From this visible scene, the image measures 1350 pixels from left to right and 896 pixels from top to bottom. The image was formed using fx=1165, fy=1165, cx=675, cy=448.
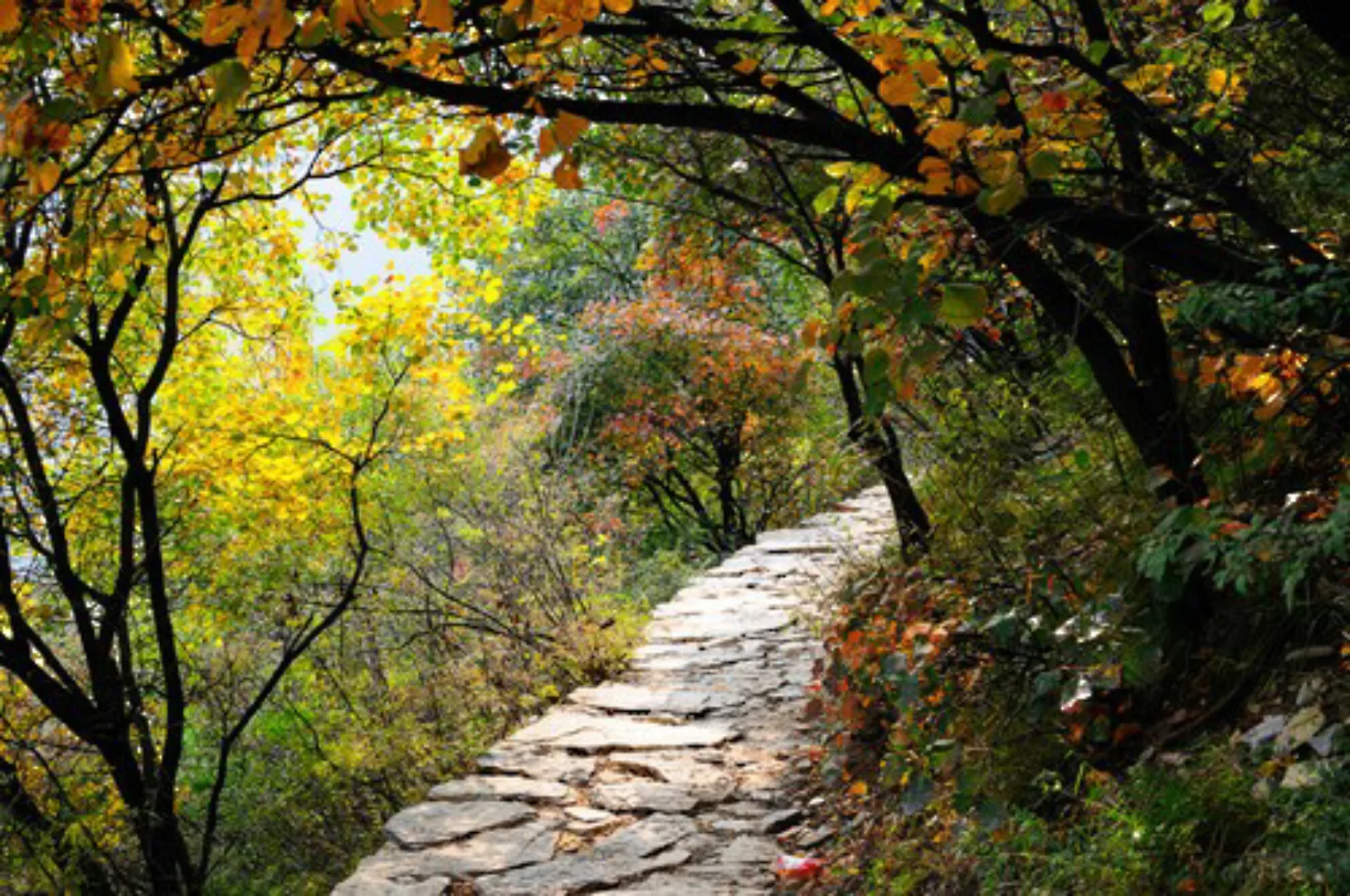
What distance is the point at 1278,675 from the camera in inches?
107

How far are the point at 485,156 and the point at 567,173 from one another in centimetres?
14

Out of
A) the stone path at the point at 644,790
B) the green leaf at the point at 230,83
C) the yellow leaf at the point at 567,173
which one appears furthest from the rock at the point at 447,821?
the green leaf at the point at 230,83

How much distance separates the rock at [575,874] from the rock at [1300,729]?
206 cm

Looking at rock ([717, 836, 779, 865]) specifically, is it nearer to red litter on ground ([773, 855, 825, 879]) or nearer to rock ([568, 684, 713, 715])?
red litter on ground ([773, 855, 825, 879])

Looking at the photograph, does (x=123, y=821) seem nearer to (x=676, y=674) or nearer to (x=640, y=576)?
(x=676, y=674)

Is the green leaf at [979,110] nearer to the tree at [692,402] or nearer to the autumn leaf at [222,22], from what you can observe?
the autumn leaf at [222,22]

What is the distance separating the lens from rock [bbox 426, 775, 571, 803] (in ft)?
15.1

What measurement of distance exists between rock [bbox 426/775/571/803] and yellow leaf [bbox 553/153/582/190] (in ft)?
10.3

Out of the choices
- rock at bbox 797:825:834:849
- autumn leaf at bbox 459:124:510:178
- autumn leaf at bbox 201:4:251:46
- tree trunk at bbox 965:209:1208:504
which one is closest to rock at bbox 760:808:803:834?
rock at bbox 797:825:834:849

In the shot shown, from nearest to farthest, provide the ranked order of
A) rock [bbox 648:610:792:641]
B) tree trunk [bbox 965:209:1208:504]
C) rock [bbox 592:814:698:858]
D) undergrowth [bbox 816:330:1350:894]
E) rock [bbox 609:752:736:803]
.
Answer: undergrowth [bbox 816:330:1350:894]
tree trunk [bbox 965:209:1208:504]
rock [bbox 592:814:698:858]
rock [bbox 609:752:736:803]
rock [bbox 648:610:792:641]

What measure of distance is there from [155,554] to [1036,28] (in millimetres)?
4401

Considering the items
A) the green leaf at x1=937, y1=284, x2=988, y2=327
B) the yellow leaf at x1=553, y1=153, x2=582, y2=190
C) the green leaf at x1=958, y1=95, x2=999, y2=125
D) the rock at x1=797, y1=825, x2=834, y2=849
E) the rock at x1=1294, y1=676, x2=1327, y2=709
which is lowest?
the rock at x1=797, y1=825, x2=834, y2=849

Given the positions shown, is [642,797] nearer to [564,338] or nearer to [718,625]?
[718,625]

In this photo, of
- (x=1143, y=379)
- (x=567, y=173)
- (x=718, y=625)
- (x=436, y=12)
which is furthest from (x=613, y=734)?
(x=436, y=12)
